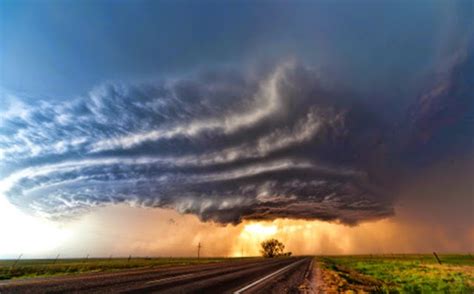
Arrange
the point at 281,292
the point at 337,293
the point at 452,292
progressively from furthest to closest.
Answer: the point at 452,292
the point at 337,293
the point at 281,292

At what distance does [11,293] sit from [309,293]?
10115mm

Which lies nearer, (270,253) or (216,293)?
(216,293)

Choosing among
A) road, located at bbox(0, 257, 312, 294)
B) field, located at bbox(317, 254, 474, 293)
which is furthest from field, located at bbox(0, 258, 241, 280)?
field, located at bbox(317, 254, 474, 293)

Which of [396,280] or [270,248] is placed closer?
[396,280]

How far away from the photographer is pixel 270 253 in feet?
508

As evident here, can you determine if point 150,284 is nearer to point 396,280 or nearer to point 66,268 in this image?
point 396,280

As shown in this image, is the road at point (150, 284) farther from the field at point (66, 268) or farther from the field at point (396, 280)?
the field at point (66, 268)

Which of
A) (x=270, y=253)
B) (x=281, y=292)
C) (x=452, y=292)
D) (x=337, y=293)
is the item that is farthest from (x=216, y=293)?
(x=270, y=253)

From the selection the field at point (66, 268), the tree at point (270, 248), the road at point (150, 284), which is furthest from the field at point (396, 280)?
the tree at point (270, 248)

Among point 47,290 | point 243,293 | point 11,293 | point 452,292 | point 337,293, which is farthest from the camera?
point 452,292

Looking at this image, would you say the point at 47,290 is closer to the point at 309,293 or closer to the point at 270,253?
the point at 309,293

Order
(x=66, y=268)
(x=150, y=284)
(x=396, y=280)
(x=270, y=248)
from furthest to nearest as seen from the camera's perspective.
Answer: (x=270, y=248)
(x=66, y=268)
(x=396, y=280)
(x=150, y=284)

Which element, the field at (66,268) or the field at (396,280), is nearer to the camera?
the field at (396,280)

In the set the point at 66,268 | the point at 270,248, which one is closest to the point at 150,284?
the point at 66,268
